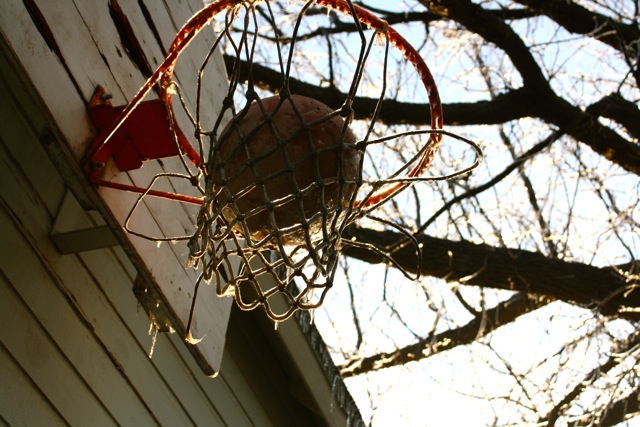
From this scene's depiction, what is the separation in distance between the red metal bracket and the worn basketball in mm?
297

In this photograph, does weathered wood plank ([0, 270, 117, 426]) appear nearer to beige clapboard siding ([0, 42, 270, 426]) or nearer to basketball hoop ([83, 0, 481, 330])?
beige clapboard siding ([0, 42, 270, 426])

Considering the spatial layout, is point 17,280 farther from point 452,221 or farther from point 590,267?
point 452,221

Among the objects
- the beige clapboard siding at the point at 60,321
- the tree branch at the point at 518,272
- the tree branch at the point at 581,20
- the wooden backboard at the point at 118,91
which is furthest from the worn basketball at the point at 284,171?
the tree branch at the point at 581,20

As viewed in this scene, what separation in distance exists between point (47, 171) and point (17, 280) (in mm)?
460

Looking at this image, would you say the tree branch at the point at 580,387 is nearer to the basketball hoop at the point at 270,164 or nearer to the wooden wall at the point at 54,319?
the wooden wall at the point at 54,319

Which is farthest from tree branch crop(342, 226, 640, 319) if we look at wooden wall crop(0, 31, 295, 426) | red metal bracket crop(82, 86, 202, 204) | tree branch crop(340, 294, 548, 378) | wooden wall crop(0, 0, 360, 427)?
red metal bracket crop(82, 86, 202, 204)

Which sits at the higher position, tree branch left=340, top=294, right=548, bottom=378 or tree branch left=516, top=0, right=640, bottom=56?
tree branch left=516, top=0, right=640, bottom=56

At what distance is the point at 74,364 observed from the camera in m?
3.15

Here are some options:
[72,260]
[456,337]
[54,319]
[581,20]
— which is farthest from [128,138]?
[456,337]

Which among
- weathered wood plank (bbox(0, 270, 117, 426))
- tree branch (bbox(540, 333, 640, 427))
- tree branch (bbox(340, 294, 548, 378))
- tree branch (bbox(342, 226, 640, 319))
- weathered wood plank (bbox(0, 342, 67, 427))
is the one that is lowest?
weathered wood plank (bbox(0, 342, 67, 427))

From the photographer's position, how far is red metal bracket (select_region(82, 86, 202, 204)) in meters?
2.85

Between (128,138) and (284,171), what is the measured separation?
0.66 m

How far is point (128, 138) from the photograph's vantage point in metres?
3.00

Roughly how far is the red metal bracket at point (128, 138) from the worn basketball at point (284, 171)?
30cm
